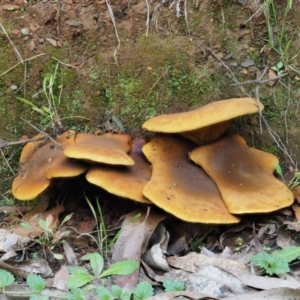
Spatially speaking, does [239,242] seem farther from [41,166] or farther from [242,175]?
[41,166]

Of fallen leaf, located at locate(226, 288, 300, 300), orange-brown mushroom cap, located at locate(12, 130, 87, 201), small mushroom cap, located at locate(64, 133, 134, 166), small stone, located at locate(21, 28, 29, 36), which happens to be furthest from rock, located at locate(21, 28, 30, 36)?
fallen leaf, located at locate(226, 288, 300, 300)

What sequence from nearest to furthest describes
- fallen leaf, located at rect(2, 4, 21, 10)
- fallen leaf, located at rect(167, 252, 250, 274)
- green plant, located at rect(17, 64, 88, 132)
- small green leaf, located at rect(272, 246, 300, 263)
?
1. small green leaf, located at rect(272, 246, 300, 263)
2. fallen leaf, located at rect(167, 252, 250, 274)
3. green plant, located at rect(17, 64, 88, 132)
4. fallen leaf, located at rect(2, 4, 21, 10)

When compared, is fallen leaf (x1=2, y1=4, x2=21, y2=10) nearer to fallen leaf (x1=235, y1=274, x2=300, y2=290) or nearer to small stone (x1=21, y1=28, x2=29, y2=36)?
small stone (x1=21, y1=28, x2=29, y2=36)

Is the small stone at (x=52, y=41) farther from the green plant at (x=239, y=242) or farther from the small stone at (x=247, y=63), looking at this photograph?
the green plant at (x=239, y=242)

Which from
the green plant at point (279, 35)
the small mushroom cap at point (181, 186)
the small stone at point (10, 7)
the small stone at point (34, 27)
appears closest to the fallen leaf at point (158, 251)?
the small mushroom cap at point (181, 186)

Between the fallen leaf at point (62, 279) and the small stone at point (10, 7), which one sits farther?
the small stone at point (10, 7)

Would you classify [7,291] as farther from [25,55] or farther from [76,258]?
[25,55]

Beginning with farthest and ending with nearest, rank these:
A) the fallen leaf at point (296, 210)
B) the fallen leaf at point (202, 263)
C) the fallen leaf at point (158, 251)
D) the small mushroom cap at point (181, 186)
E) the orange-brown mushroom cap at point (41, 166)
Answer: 1. the orange-brown mushroom cap at point (41, 166)
2. the fallen leaf at point (296, 210)
3. the small mushroom cap at point (181, 186)
4. the fallen leaf at point (158, 251)
5. the fallen leaf at point (202, 263)

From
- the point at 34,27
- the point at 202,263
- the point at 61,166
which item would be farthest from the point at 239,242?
the point at 34,27
